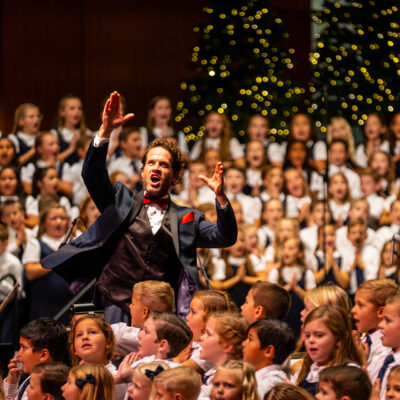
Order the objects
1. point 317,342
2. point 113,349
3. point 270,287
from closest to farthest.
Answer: point 317,342 < point 113,349 < point 270,287

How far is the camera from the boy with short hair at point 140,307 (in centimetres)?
527

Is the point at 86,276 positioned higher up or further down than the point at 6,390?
higher up

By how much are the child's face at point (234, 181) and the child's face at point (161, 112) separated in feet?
3.28

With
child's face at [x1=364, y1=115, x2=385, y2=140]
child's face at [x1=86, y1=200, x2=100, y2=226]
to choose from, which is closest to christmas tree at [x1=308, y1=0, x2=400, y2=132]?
child's face at [x1=364, y1=115, x2=385, y2=140]

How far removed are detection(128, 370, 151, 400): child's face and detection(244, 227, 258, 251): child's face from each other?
13.7 ft

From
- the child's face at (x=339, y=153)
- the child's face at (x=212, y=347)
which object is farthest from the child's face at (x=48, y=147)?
the child's face at (x=212, y=347)

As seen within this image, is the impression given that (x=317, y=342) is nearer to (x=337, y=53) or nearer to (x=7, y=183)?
(x=7, y=183)

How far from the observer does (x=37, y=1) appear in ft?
40.8

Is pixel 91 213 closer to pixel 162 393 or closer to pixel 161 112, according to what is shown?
pixel 161 112

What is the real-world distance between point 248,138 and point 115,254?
6.49m

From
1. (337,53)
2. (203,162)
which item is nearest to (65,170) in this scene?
(203,162)

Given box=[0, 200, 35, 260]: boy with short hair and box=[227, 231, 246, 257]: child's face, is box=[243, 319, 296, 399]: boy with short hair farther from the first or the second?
box=[0, 200, 35, 260]: boy with short hair

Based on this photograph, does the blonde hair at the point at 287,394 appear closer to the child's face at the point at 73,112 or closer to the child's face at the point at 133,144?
the child's face at the point at 133,144

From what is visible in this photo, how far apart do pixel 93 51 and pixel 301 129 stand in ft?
12.3
